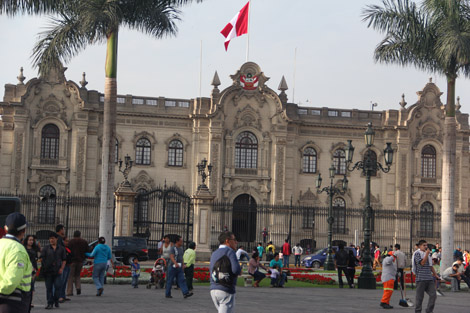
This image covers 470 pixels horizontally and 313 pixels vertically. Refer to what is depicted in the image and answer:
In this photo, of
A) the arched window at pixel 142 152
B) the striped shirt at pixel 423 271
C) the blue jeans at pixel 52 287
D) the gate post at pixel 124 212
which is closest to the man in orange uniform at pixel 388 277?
the striped shirt at pixel 423 271

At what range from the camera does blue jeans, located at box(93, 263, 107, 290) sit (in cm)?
1856

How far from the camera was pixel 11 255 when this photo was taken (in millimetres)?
8156

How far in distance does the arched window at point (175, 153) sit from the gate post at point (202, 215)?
15.1m

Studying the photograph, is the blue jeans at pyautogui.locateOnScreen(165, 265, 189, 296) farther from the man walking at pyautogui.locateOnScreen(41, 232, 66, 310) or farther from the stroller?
the man walking at pyautogui.locateOnScreen(41, 232, 66, 310)

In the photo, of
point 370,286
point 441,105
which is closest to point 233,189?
point 441,105

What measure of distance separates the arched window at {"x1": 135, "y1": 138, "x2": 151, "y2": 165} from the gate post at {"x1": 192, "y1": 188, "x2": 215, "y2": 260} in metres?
15.2

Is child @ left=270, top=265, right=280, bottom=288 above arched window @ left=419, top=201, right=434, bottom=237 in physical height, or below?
below

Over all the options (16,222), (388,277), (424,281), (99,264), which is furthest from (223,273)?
(99,264)

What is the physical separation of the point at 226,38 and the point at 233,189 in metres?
11.3

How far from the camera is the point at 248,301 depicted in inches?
732

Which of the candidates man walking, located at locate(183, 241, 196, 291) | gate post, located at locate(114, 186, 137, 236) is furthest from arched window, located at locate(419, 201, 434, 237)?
man walking, located at locate(183, 241, 196, 291)

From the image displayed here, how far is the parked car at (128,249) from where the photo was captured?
35.2 metres

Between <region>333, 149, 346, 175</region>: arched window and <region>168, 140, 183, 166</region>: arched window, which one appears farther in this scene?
<region>333, 149, 346, 175</region>: arched window

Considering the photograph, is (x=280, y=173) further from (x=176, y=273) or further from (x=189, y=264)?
(x=176, y=273)
